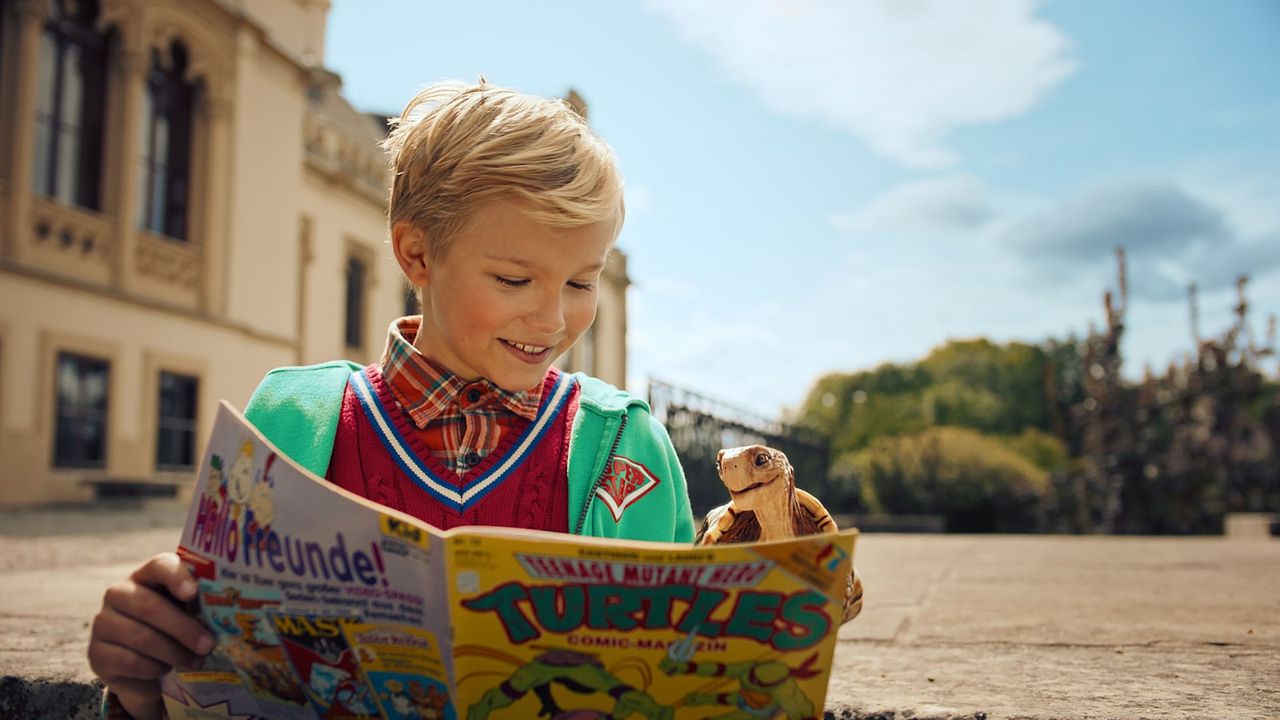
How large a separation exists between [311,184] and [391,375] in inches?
655

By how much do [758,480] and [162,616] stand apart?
28.8 inches

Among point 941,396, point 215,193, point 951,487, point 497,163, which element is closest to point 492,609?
point 497,163

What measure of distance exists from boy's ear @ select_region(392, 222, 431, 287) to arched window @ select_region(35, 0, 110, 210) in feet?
41.1

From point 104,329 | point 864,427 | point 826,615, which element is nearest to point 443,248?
point 826,615

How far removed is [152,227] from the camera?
13.6 m

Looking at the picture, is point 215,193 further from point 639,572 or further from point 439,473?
point 639,572

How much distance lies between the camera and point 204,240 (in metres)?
14.1

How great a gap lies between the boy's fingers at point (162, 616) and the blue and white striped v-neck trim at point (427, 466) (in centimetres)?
38

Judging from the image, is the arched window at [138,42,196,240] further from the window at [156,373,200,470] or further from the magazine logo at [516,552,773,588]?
the magazine logo at [516,552,773,588]

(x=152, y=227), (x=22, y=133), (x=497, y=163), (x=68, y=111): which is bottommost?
(x=497, y=163)

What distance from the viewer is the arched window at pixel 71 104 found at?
1191cm

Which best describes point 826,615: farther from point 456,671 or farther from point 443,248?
point 443,248

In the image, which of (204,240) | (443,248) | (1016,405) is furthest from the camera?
(1016,405)

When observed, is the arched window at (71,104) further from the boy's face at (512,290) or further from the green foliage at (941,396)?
the green foliage at (941,396)
